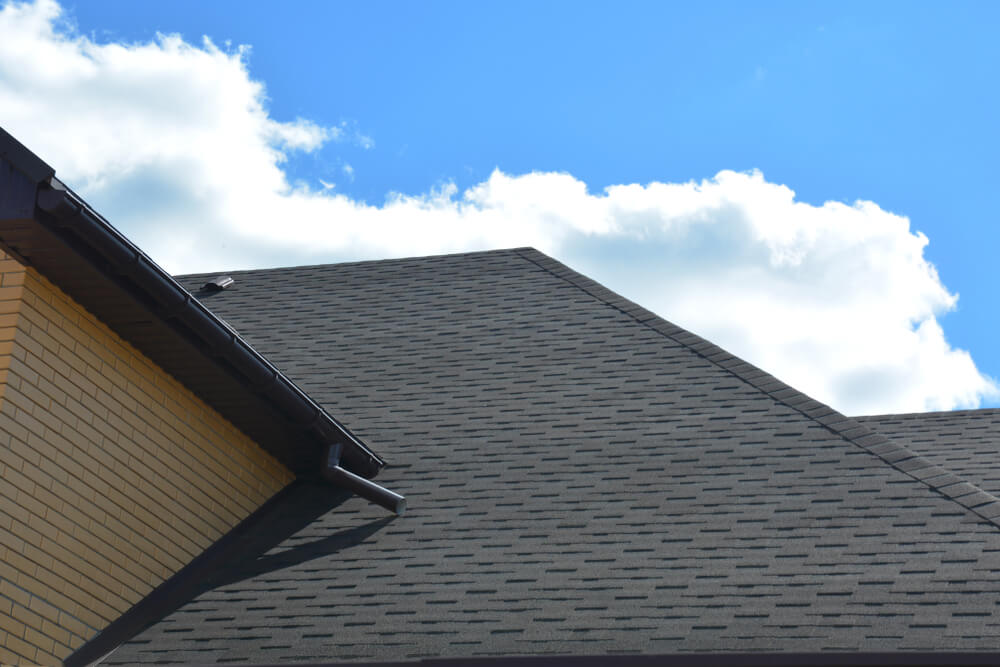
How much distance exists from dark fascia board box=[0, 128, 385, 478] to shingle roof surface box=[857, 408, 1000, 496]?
4.81m

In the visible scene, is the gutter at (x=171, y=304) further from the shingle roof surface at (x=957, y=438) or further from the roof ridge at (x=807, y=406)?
the shingle roof surface at (x=957, y=438)

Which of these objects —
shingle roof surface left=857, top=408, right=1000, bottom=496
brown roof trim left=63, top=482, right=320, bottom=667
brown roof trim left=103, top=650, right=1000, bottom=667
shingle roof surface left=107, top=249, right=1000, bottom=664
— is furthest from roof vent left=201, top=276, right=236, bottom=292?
brown roof trim left=103, top=650, right=1000, bottom=667

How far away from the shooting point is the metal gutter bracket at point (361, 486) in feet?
27.8

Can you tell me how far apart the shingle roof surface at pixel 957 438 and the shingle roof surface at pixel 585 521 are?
2012 millimetres

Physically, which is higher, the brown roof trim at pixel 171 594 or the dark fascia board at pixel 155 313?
the dark fascia board at pixel 155 313

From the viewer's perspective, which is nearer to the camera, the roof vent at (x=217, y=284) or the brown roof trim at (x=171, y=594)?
the brown roof trim at (x=171, y=594)

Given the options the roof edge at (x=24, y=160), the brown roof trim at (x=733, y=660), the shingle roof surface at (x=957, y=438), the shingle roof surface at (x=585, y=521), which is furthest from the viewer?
the shingle roof surface at (x=957, y=438)

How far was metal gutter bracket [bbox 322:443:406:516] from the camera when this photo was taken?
8.46 m

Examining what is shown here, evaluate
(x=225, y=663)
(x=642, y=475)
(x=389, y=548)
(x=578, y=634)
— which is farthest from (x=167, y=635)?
(x=642, y=475)

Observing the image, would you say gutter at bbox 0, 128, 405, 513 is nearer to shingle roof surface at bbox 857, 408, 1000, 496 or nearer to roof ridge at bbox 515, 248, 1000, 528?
roof ridge at bbox 515, 248, 1000, 528

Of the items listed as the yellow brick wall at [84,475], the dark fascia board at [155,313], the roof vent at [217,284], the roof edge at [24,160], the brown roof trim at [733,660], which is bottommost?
the brown roof trim at [733,660]

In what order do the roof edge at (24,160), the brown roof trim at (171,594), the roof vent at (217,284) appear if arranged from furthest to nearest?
the roof vent at (217,284) → the brown roof trim at (171,594) → the roof edge at (24,160)

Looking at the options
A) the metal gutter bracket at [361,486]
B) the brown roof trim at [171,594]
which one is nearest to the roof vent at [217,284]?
the brown roof trim at [171,594]

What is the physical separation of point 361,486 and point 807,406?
324cm
